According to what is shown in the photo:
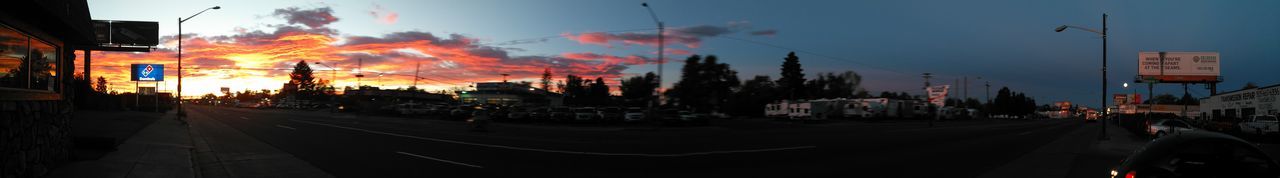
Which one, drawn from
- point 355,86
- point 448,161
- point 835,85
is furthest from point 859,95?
point 448,161

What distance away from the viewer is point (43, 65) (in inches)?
376

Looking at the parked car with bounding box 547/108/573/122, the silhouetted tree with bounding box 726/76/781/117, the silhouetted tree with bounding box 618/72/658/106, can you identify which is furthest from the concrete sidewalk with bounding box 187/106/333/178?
the silhouetted tree with bounding box 618/72/658/106

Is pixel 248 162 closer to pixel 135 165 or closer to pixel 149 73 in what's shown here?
pixel 135 165

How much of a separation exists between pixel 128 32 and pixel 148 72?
22369 mm

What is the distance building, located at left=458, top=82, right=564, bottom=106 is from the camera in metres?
121

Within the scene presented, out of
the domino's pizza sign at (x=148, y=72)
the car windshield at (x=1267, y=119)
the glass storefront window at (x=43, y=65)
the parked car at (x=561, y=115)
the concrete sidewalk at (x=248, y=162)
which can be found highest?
the domino's pizza sign at (x=148, y=72)

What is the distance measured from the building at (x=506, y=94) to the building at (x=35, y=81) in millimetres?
106468

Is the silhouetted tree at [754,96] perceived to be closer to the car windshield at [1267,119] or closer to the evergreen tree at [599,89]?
the evergreen tree at [599,89]

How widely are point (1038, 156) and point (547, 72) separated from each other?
5459 inches

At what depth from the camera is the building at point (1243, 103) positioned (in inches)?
1547

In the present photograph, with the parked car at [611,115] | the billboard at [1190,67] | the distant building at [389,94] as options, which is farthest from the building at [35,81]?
the distant building at [389,94]

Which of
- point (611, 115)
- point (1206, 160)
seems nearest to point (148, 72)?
point (611, 115)

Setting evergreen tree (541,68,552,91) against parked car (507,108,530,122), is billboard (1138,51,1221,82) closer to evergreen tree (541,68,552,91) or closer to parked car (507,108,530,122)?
parked car (507,108,530,122)

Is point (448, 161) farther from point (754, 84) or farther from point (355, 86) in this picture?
point (355, 86)
